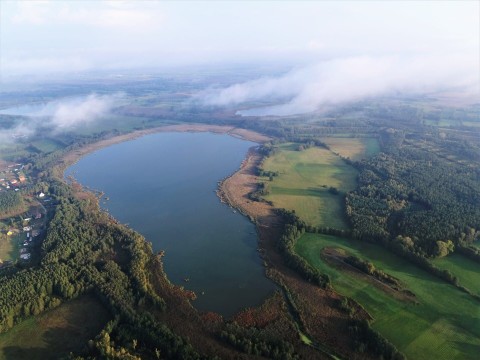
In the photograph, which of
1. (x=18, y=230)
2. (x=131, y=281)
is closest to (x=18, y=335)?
(x=131, y=281)

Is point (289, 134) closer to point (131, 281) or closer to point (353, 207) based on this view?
point (353, 207)

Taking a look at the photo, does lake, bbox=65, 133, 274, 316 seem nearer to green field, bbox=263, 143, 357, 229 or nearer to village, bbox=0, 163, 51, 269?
green field, bbox=263, 143, 357, 229

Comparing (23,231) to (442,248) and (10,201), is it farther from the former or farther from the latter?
(442,248)

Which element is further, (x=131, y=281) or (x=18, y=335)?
(x=131, y=281)

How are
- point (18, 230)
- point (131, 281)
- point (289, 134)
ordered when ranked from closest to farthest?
point (131, 281), point (18, 230), point (289, 134)

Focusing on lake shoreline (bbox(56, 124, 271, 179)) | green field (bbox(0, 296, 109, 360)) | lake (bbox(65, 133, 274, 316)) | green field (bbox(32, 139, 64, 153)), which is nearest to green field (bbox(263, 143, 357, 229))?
lake (bbox(65, 133, 274, 316))

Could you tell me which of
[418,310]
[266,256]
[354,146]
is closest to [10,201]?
[266,256]
